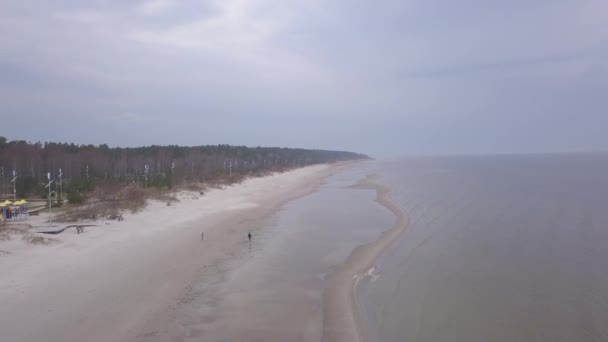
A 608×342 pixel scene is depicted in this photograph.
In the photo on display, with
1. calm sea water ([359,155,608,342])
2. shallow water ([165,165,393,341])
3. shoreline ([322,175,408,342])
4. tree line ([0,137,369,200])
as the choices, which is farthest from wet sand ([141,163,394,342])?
tree line ([0,137,369,200])

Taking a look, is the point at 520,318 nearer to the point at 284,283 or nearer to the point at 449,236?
the point at 284,283

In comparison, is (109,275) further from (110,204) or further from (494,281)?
(494,281)

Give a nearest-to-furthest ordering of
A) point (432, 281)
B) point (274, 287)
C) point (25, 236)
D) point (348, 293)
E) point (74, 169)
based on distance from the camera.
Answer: point (348, 293), point (274, 287), point (432, 281), point (25, 236), point (74, 169)

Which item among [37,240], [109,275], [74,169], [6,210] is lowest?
[109,275]

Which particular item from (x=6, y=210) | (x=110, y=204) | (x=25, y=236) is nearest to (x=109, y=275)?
(x=25, y=236)

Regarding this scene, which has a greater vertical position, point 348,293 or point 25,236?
A: point 25,236

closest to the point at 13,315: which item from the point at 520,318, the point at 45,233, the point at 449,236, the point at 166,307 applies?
the point at 166,307

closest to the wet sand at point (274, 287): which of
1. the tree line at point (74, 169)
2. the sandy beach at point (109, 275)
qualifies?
the sandy beach at point (109, 275)

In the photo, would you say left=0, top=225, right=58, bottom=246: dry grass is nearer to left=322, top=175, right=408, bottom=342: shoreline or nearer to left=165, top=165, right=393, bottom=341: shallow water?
left=165, top=165, right=393, bottom=341: shallow water
